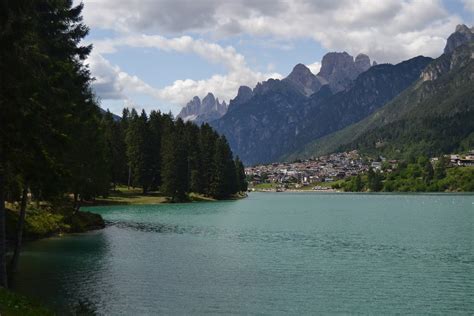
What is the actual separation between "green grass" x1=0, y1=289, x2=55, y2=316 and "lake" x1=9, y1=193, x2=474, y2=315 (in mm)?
3990

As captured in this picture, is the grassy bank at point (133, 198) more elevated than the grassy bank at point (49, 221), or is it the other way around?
the grassy bank at point (133, 198)

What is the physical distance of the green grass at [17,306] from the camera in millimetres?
21783

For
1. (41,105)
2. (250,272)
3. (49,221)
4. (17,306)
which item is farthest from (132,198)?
(17,306)

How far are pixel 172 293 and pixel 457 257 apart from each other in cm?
3055

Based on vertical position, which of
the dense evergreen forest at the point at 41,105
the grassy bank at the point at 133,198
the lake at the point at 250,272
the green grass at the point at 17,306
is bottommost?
the lake at the point at 250,272

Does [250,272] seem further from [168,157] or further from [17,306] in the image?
[168,157]

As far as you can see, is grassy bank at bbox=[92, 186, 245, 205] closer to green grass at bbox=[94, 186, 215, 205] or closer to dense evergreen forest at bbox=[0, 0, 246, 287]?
green grass at bbox=[94, 186, 215, 205]

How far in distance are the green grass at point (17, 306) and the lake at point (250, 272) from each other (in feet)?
13.1

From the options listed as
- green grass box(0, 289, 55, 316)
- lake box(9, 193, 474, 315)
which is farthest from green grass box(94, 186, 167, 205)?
green grass box(0, 289, 55, 316)

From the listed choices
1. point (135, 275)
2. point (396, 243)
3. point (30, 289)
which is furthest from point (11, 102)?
point (396, 243)

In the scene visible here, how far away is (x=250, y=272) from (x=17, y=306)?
2269 cm

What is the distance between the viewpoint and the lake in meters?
32.8

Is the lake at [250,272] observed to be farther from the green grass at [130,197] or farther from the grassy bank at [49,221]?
the green grass at [130,197]

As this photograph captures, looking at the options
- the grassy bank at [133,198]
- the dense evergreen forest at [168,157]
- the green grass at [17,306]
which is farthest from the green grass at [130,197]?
the green grass at [17,306]
